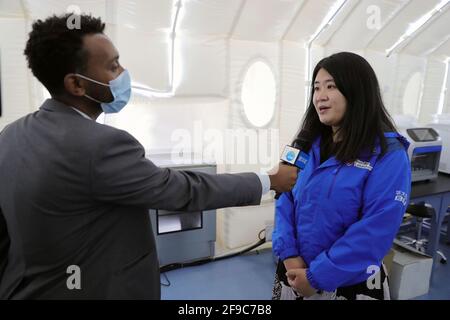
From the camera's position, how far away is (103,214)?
0.95 metres

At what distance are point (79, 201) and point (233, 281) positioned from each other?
7.23 ft

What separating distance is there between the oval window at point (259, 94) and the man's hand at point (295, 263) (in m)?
1.95

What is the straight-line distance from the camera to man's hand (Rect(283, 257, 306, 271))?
1.38m

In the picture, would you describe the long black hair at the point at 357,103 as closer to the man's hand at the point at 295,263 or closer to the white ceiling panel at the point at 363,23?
the man's hand at the point at 295,263

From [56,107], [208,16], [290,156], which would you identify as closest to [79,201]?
[56,107]

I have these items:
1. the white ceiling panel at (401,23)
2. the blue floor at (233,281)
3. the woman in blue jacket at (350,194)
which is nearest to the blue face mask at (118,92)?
the woman in blue jacket at (350,194)

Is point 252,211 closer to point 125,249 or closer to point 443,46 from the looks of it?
point 125,249

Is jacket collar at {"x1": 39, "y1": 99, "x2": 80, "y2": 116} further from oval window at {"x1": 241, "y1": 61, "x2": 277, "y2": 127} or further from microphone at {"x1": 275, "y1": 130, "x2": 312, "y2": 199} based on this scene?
oval window at {"x1": 241, "y1": 61, "x2": 277, "y2": 127}

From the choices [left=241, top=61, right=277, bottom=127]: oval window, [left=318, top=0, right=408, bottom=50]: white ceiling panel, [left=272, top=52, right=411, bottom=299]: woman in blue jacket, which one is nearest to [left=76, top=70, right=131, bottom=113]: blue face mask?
[left=272, top=52, right=411, bottom=299]: woman in blue jacket

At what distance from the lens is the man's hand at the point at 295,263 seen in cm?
138

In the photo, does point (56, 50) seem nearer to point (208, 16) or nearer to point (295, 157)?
point (295, 157)

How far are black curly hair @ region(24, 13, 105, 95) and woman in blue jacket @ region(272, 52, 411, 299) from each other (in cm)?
94
